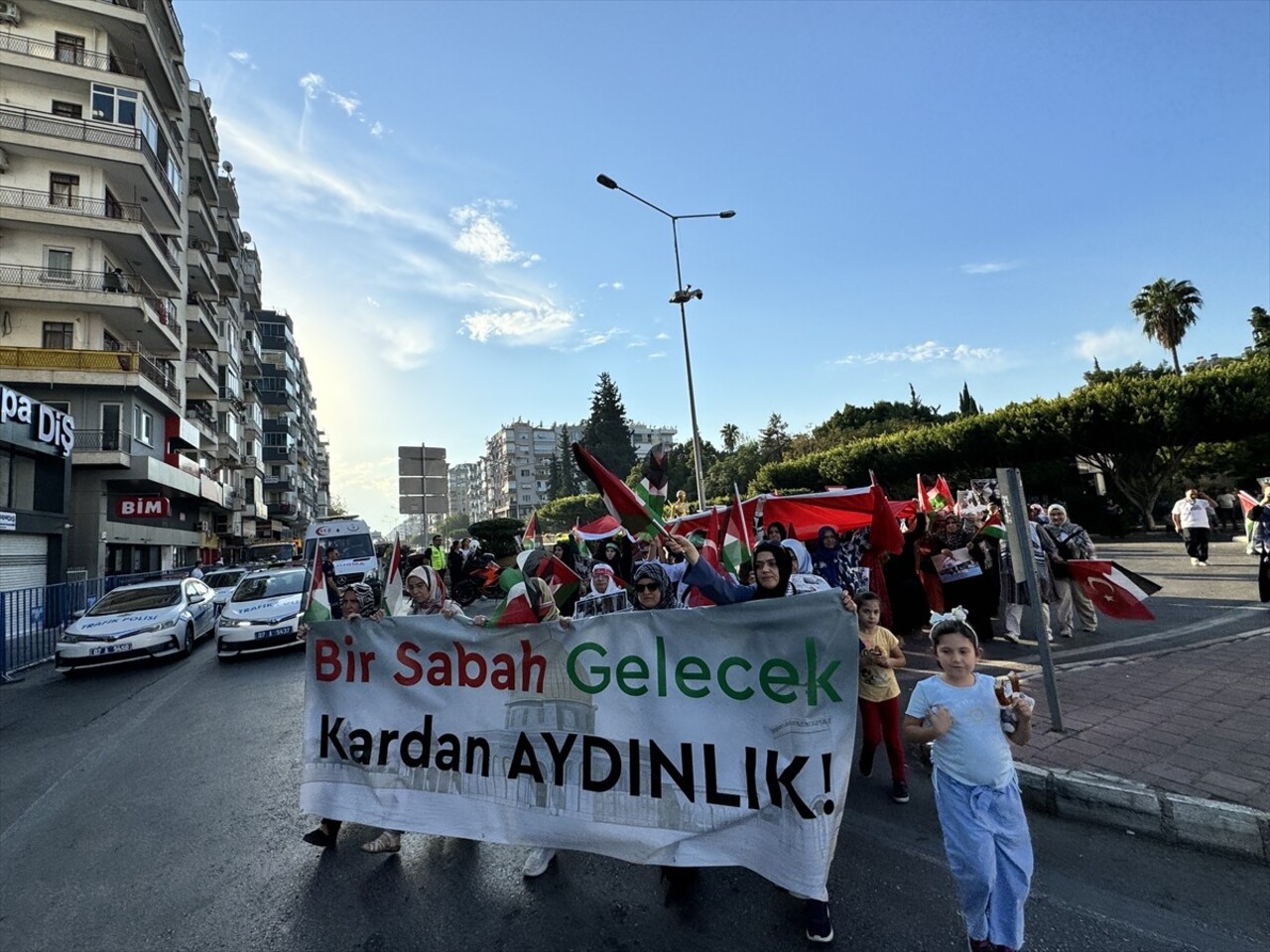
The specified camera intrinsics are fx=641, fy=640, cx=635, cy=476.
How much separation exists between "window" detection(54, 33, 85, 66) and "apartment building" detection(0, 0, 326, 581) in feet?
0.19

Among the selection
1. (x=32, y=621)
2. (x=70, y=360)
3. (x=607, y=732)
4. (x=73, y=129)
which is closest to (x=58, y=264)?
(x=70, y=360)

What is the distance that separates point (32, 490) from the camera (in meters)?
18.6

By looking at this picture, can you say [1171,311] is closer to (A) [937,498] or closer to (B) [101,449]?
(A) [937,498]

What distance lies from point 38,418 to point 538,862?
876 inches

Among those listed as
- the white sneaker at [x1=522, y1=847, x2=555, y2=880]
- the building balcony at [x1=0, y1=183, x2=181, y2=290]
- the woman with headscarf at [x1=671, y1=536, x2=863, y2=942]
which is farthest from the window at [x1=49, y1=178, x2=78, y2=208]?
the white sneaker at [x1=522, y1=847, x2=555, y2=880]

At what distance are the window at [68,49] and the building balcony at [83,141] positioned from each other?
3.01m

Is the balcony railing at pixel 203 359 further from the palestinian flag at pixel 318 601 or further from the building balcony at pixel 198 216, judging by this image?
the palestinian flag at pixel 318 601

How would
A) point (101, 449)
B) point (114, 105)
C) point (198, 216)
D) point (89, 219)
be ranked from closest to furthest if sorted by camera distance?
point (101, 449) < point (89, 219) < point (114, 105) < point (198, 216)

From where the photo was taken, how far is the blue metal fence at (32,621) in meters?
10.5

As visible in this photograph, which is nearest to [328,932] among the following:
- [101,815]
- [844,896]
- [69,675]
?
[844,896]

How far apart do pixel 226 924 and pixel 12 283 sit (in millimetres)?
31257

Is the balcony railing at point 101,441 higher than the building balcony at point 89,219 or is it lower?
lower

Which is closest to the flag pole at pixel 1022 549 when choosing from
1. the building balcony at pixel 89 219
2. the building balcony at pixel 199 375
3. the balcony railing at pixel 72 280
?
the balcony railing at pixel 72 280

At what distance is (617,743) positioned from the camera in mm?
3363
